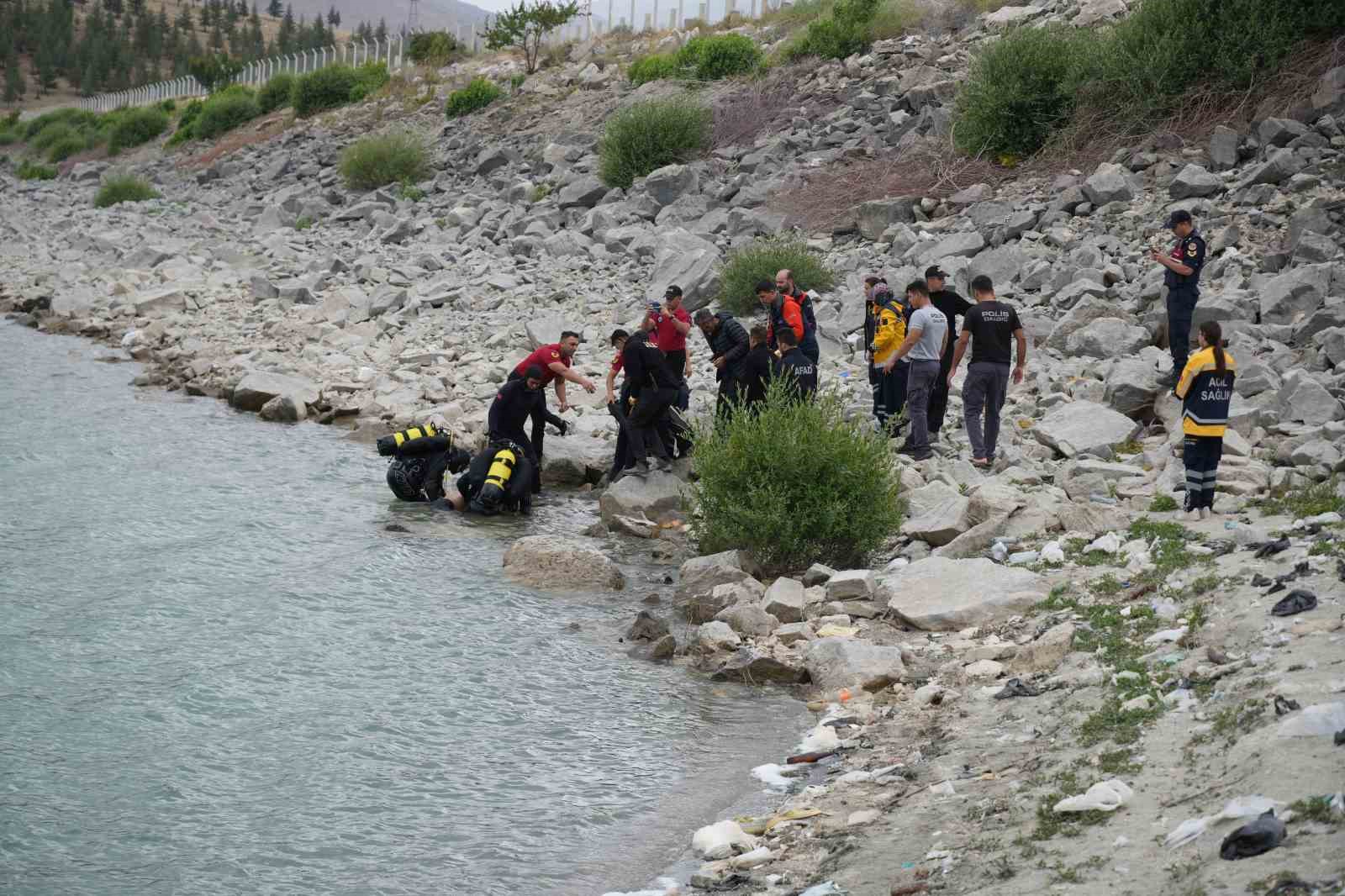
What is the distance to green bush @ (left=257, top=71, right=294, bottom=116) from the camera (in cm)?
5209

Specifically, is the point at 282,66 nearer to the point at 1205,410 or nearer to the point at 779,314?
the point at 779,314

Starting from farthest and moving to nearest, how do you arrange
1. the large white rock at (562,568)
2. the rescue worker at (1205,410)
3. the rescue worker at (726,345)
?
the rescue worker at (726,345)
the large white rock at (562,568)
the rescue worker at (1205,410)

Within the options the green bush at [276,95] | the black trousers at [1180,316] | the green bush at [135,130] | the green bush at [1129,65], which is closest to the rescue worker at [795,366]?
the black trousers at [1180,316]

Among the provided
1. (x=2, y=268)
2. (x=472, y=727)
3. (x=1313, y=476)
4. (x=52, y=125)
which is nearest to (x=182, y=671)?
(x=472, y=727)

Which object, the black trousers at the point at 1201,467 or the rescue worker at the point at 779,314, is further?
the rescue worker at the point at 779,314

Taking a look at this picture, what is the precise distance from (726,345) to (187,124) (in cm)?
4929

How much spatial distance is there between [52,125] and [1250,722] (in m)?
77.2

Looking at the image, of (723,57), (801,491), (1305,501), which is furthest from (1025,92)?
(1305,501)

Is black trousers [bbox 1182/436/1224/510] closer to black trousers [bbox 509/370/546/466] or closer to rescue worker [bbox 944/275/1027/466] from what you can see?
rescue worker [bbox 944/275/1027/466]

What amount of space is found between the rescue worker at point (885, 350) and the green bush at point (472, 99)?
2787cm

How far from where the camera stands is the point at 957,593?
8664 millimetres

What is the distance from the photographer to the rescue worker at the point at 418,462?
42.7ft

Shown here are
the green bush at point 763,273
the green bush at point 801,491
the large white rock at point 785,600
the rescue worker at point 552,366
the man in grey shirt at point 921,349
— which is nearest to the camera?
the large white rock at point 785,600

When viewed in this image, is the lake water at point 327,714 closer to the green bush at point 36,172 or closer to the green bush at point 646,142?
the green bush at point 646,142
